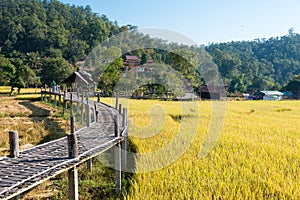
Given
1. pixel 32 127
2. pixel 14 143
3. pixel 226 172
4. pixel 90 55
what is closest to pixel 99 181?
pixel 14 143

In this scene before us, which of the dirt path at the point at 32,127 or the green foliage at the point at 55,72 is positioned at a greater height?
the green foliage at the point at 55,72

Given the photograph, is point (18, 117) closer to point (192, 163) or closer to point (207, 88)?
point (192, 163)

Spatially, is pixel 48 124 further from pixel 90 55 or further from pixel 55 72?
pixel 90 55

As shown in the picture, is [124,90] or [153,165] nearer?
[153,165]

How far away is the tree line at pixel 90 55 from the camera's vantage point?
31.6 m

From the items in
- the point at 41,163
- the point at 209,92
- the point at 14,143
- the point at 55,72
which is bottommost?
the point at 41,163

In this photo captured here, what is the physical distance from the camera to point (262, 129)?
8617 millimetres

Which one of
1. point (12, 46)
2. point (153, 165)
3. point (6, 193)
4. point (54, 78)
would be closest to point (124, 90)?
point (54, 78)

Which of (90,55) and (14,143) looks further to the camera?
(90,55)

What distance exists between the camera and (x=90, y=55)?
4997cm

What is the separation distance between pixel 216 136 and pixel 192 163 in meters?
2.42

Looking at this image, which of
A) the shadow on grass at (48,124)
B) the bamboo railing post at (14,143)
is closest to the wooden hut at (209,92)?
the shadow on grass at (48,124)

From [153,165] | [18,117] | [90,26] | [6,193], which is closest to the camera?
[6,193]

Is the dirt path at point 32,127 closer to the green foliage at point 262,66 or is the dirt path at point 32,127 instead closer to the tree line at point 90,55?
the tree line at point 90,55
